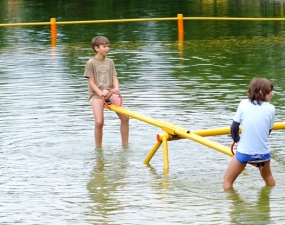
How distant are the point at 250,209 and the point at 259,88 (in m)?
1.16

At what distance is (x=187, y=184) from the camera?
904 cm

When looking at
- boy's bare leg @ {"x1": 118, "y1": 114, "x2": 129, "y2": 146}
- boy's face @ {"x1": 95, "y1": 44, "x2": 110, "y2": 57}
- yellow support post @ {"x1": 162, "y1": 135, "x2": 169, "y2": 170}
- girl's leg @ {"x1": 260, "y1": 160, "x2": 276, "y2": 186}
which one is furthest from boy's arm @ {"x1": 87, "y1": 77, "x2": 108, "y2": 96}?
girl's leg @ {"x1": 260, "y1": 160, "x2": 276, "y2": 186}

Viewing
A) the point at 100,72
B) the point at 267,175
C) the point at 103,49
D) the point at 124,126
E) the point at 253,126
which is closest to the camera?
the point at 253,126

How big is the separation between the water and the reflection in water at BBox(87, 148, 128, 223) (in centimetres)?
1

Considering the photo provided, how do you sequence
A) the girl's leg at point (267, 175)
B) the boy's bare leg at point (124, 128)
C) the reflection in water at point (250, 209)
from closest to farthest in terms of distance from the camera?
the reflection in water at point (250, 209)
the girl's leg at point (267, 175)
the boy's bare leg at point (124, 128)

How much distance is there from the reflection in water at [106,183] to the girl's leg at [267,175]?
1452 mm

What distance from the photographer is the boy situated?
1067cm

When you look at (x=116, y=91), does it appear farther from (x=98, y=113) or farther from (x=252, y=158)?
(x=252, y=158)

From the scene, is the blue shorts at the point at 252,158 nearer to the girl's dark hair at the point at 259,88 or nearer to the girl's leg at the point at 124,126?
the girl's dark hair at the point at 259,88

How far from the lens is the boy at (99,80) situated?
35.0ft

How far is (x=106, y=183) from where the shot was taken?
30.2ft

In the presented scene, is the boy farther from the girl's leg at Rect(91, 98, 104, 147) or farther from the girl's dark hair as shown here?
the girl's dark hair

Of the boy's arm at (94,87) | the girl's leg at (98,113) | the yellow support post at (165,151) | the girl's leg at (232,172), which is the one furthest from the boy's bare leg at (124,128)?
the girl's leg at (232,172)

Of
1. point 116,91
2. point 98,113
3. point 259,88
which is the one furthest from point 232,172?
point 98,113
